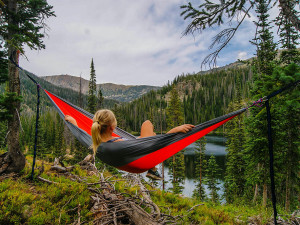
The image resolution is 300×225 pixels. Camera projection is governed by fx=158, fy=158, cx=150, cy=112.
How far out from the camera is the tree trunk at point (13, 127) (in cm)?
325

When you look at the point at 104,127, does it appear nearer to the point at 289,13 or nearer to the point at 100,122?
the point at 100,122

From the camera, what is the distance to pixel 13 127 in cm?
358

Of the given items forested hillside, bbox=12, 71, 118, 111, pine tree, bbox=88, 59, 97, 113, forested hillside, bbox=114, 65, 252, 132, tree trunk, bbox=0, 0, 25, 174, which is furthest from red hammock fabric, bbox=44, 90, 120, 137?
forested hillside, bbox=114, 65, 252, 132

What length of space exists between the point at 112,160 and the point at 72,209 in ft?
2.71

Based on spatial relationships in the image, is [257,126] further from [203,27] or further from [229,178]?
[229,178]

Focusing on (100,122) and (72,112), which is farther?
(72,112)

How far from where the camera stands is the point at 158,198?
140 inches

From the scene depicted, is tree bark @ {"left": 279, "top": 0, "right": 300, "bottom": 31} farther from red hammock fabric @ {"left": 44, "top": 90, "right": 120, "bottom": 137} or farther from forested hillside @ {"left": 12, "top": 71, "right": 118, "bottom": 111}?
forested hillside @ {"left": 12, "top": 71, "right": 118, "bottom": 111}

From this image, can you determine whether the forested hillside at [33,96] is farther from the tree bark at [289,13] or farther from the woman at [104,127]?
the tree bark at [289,13]

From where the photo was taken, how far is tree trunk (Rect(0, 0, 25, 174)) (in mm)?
3252

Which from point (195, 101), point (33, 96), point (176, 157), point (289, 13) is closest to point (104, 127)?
point (289, 13)

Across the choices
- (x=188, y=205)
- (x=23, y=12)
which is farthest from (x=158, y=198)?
(x=23, y=12)

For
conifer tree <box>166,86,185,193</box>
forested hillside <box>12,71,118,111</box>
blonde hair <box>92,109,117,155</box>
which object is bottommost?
conifer tree <box>166,86,185,193</box>

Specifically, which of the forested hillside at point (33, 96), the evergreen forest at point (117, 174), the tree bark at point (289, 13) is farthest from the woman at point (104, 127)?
the forested hillside at point (33, 96)
